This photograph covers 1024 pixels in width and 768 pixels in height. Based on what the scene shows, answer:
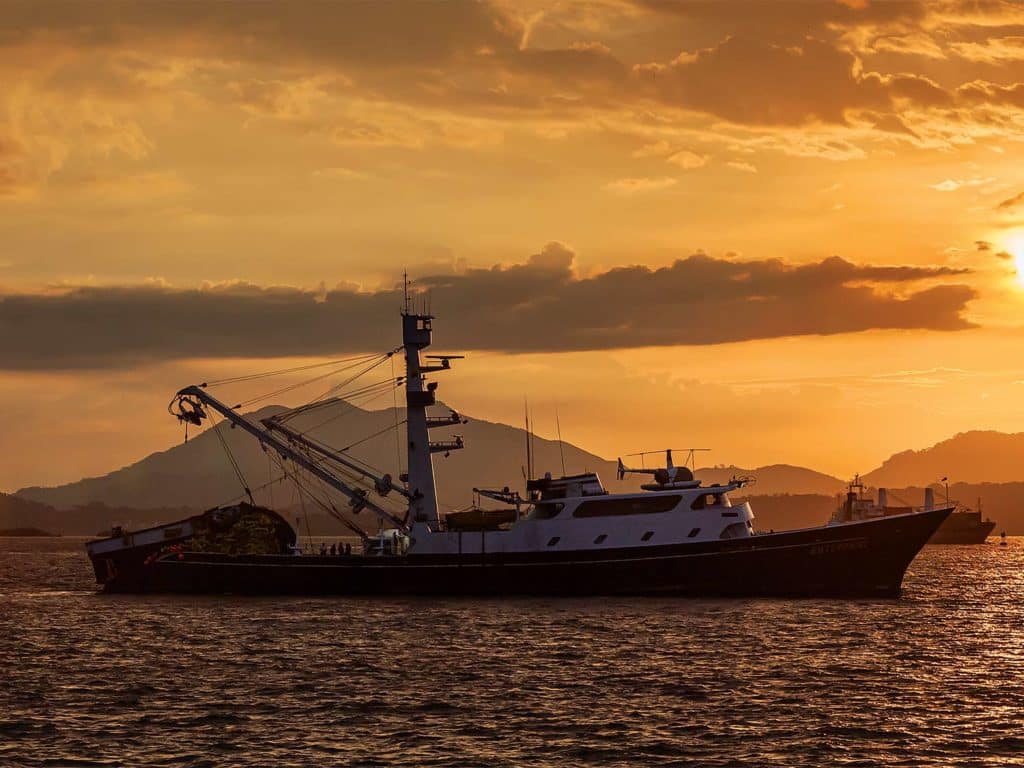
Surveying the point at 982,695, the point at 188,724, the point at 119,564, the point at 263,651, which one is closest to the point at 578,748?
the point at 188,724

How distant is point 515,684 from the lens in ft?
161

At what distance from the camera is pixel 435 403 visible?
82.9 metres

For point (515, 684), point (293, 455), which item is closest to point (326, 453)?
point (293, 455)

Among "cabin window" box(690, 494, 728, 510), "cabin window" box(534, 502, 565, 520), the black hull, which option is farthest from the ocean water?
"cabin window" box(690, 494, 728, 510)

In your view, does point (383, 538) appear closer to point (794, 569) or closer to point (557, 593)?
point (557, 593)

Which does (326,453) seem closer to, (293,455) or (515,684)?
(293,455)

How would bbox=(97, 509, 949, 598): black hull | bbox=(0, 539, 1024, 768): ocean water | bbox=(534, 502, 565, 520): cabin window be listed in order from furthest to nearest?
bbox=(534, 502, 565, 520): cabin window < bbox=(97, 509, 949, 598): black hull < bbox=(0, 539, 1024, 768): ocean water

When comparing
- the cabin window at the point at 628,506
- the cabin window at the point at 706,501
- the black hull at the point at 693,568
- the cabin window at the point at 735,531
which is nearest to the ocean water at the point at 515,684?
the black hull at the point at 693,568

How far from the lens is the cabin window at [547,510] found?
77.3 m

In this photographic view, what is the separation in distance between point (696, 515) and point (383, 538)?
1978 centimetres

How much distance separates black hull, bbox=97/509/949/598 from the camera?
75.9 meters

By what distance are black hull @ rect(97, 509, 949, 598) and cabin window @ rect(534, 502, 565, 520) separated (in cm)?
214

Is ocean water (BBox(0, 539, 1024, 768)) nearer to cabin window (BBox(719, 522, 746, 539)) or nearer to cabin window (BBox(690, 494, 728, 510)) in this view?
cabin window (BBox(719, 522, 746, 539))

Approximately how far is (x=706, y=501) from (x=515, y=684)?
94.8 ft
